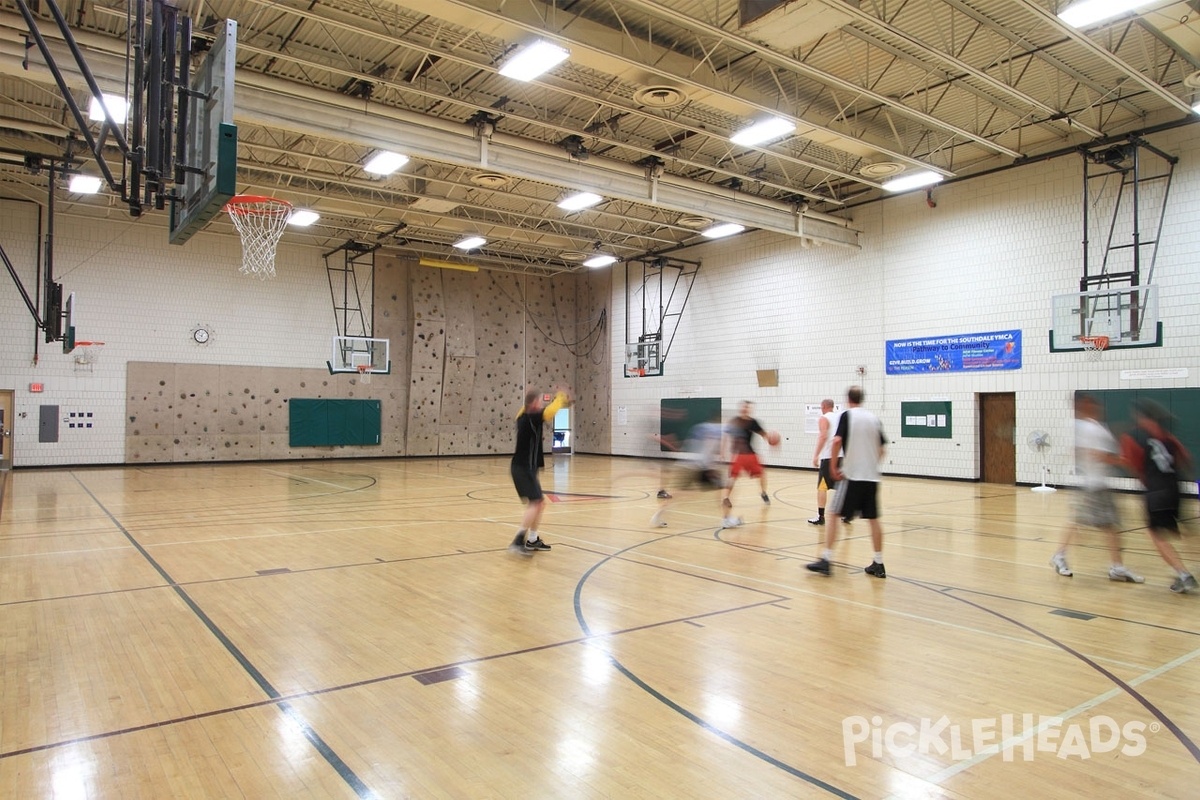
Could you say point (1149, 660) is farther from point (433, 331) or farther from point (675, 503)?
point (433, 331)

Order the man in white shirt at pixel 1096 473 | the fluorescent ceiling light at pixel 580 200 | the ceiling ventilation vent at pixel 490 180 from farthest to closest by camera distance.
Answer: the fluorescent ceiling light at pixel 580 200
the ceiling ventilation vent at pixel 490 180
the man in white shirt at pixel 1096 473

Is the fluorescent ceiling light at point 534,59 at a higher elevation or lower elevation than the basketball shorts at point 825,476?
higher

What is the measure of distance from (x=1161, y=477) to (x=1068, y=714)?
3.72 m

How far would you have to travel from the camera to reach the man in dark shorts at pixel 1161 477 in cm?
615

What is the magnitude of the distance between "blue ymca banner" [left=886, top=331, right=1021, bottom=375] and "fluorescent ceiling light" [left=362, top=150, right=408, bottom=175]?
1236 centimetres

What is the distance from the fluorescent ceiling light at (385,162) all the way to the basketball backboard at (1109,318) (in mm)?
13275

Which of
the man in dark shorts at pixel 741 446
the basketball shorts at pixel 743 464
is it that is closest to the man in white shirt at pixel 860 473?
the man in dark shorts at pixel 741 446

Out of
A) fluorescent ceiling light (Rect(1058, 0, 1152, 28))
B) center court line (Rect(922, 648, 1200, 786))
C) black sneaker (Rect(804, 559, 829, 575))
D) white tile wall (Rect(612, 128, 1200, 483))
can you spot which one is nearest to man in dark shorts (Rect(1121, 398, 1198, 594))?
center court line (Rect(922, 648, 1200, 786))

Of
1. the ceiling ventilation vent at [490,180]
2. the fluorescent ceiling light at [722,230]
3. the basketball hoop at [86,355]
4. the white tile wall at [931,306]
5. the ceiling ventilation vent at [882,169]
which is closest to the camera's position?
the white tile wall at [931,306]

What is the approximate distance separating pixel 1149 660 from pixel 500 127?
14112mm

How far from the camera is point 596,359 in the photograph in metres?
27.6

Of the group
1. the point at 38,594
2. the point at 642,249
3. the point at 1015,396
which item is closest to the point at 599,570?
the point at 38,594

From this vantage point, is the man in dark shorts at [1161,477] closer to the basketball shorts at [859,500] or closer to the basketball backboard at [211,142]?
the basketball shorts at [859,500]

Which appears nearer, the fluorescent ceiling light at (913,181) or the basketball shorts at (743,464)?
the basketball shorts at (743,464)
